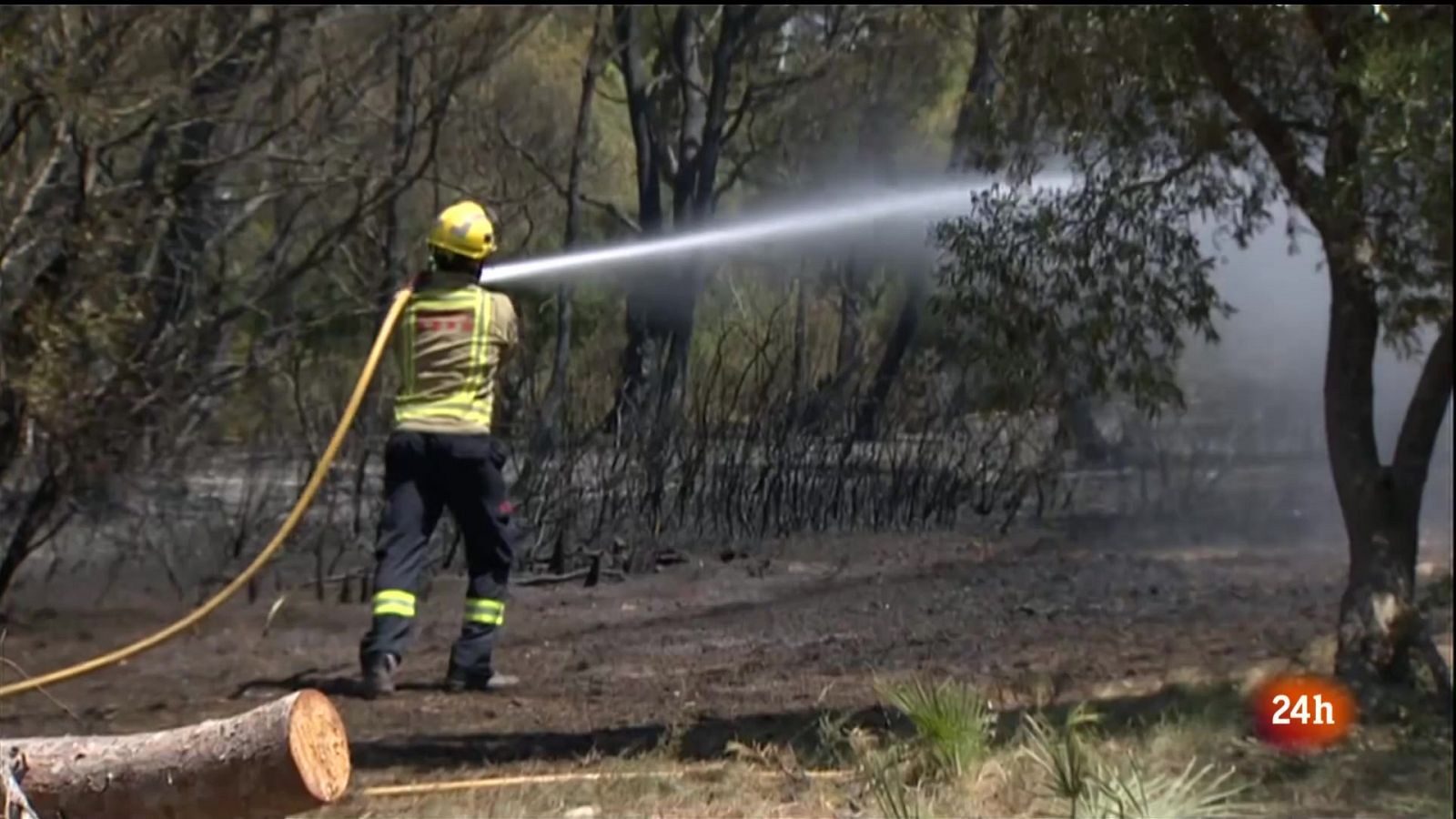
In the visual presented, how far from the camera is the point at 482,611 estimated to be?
7.27 m

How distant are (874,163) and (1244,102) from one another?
3.53 m

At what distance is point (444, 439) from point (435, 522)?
45 cm

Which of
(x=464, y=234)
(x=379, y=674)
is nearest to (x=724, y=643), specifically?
(x=379, y=674)

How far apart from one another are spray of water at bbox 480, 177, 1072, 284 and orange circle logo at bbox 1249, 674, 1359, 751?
2.48 meters

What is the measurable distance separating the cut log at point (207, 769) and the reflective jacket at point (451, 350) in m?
2.82

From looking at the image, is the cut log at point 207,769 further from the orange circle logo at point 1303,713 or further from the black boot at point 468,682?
the orange circle logo at point 1303,713

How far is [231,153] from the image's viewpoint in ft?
30.7

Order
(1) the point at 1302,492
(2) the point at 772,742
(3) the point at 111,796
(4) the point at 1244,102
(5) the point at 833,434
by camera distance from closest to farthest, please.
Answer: (3) the point at 111,796 < (2) the point at 772,742 < (4) the point at 1244,102 < (5) the point at 833,434 < (1) the point at 1302,492

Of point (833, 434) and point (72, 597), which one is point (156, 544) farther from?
point (833, 434)

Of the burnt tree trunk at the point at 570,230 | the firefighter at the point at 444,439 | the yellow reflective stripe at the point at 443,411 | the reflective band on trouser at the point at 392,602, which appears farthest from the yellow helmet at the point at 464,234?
the burnt tree trunk at the point at 570,230

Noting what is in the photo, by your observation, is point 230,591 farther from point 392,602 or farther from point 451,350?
point 451,350

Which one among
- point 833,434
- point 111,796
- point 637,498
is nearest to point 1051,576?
point 833,434

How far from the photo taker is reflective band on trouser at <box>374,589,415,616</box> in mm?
7059

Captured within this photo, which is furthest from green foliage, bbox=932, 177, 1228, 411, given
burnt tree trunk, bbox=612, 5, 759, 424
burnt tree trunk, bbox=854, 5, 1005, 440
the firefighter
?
the firefighter
